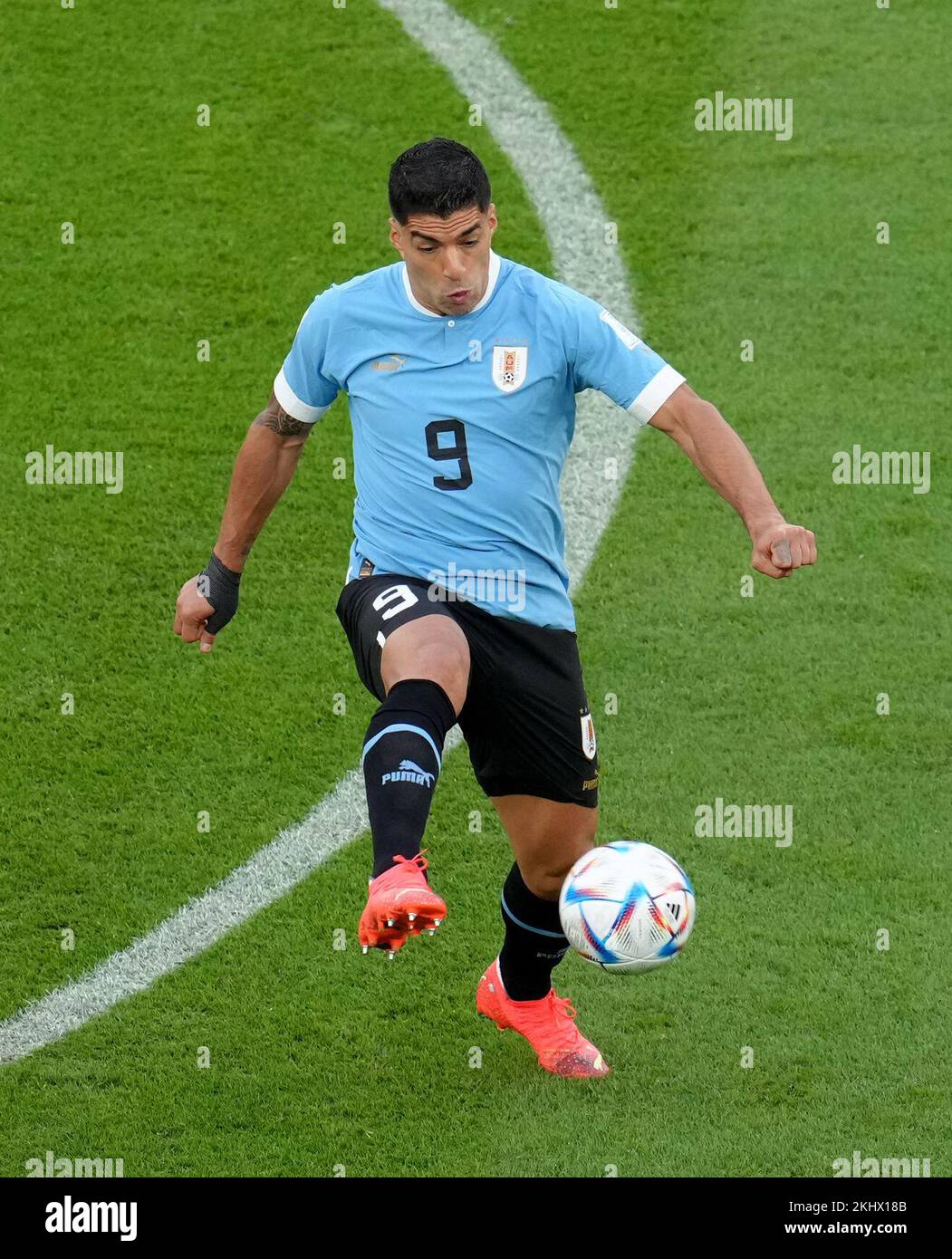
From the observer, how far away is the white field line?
6.14 metres

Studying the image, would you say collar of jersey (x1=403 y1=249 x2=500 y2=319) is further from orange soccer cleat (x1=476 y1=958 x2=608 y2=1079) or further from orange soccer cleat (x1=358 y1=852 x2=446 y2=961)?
orange soccer cleat (x1=476 y1=958 x2=608 y2=1079)

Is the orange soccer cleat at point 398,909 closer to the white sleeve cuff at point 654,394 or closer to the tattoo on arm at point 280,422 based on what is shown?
the white sleeve cuff at point 654,394

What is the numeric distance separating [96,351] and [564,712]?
4.19 metres

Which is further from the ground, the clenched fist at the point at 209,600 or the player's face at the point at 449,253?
the player's face at the point at 449,253

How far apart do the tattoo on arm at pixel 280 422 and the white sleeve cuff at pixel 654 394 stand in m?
0.98

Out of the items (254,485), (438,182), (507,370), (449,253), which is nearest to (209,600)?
(254,485)

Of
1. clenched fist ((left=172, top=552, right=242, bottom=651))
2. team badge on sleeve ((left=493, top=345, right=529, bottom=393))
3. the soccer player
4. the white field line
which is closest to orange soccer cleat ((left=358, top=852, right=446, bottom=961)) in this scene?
the soccer player

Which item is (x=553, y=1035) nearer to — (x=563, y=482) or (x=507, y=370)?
(x=507, y=370)

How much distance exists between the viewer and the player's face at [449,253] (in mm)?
4922

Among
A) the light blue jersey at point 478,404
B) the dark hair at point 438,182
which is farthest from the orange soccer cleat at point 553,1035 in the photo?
the dark hair at point 438,182

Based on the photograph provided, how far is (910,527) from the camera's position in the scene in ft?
26.2

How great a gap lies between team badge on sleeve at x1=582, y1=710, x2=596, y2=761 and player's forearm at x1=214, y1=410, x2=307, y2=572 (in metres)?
1.07

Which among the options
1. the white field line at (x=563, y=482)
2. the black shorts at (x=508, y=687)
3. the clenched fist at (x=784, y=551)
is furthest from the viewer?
the white field line at (x=563, y=482)

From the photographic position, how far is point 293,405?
542 cm
